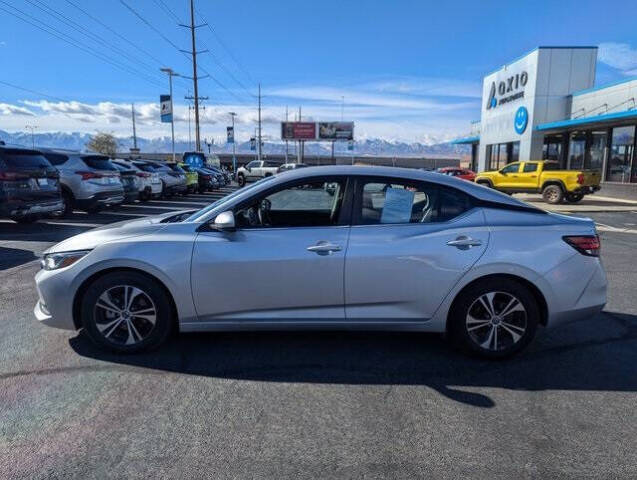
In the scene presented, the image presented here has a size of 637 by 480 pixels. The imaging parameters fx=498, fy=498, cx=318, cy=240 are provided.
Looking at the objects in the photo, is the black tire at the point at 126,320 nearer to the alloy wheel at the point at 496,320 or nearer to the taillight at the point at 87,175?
the alloy wheel at the point at 496,320

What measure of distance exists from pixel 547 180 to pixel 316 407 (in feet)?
65.5

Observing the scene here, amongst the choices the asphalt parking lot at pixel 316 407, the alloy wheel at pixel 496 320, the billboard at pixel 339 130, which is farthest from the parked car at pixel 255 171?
the billboard at pixel 339 130

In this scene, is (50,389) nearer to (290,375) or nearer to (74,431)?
(74,431)

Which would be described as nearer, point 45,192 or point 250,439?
point 250,439

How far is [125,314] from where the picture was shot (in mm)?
4039

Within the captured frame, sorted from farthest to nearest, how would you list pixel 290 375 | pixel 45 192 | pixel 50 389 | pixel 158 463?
pixel 45 192 → pixel 290 375 → pixel 50 389 → pixel 158 463

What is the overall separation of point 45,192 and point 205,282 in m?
8.47

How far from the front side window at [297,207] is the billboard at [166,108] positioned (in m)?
38.5

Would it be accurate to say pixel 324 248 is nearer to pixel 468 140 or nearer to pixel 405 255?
pixel 405 255

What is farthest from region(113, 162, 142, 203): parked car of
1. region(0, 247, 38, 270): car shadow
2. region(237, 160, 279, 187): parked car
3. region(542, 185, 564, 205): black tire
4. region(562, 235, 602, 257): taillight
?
region(237, 160, 279, 187): parked car

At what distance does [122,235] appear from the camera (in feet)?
13.4

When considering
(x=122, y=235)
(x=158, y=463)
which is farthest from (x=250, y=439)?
(x=122, y=235)

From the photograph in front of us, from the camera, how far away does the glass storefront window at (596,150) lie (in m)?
27.1

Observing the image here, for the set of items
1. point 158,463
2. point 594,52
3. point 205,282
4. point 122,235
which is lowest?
point 158,463
